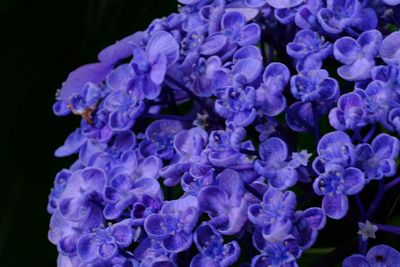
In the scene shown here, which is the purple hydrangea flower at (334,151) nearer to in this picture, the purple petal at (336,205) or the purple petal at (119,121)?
the purple petal at (336,205)

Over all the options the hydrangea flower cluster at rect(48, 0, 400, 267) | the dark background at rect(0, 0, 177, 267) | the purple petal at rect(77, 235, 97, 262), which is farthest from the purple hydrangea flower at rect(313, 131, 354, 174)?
the dark background at rect(0, 0, 177, 267)

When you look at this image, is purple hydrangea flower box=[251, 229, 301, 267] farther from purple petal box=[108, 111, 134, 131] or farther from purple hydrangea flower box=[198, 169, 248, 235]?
purple petal box=[108, 111, 134, 131]

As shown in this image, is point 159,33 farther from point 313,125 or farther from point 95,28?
point 95,28

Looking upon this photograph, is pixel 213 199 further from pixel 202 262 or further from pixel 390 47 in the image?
pixel 390 47

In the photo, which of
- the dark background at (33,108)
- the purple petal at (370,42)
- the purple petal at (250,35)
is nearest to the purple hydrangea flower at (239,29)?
the purple petal at (250,35)

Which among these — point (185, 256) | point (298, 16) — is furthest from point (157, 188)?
point (298, 16)

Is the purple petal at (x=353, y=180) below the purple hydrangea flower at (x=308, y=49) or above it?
below

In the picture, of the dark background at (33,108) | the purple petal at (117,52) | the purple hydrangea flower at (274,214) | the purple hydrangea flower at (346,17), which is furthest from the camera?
the dark background at (33,108)

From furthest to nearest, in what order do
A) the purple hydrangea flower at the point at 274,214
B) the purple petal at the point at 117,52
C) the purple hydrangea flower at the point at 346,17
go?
the purple petal at the point at 117,52
the purple hydrangea flower at the point at 346,17
the purple hydrangea flower at the point at 274,214
